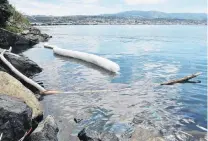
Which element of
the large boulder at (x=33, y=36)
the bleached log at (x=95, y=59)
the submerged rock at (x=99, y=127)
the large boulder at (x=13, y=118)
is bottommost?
the large boulder at (x=33, y=36)

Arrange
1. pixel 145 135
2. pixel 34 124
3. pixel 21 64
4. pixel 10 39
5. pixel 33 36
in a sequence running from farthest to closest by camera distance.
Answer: pixel 33 36 < pixel 10 39 < pixel 21 64 < pixel 34 124 < pixel 145 135

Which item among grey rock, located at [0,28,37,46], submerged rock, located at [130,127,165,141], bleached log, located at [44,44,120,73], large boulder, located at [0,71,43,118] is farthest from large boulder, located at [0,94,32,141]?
grey rock, located at [0,28,37,46]

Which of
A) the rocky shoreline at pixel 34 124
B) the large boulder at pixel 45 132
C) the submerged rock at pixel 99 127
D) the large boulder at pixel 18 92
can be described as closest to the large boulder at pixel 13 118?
the rocky shoreline at pixel 34 124

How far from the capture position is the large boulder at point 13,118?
13.7 metres

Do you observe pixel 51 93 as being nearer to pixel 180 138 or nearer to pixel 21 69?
pixel 21 69

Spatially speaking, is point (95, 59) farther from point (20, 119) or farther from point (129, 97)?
point (20, 119)

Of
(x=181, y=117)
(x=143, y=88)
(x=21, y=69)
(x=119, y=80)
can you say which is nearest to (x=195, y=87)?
(x=143, y=88)

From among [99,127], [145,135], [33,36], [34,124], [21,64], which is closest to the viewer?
[145,135]

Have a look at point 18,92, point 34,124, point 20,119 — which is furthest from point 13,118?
point 18,92

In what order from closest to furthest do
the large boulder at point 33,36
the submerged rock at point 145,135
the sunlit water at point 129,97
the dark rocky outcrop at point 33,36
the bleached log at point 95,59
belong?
the submerged rock at point 145,135
the sunlit water at point 129,97
the bleached log at point 95,59
the dark rocky outcrop at point 33,36
the large boulder at point 33,36

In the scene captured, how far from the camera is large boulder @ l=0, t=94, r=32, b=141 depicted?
13.7 meters

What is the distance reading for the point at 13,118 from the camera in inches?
545

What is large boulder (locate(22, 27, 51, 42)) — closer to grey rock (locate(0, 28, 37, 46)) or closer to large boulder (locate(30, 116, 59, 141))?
grey rock (locate(0, 28, 37, 46))

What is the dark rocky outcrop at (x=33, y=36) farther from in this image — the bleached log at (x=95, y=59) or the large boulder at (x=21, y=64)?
the large boulder at (x=21, y=64)
